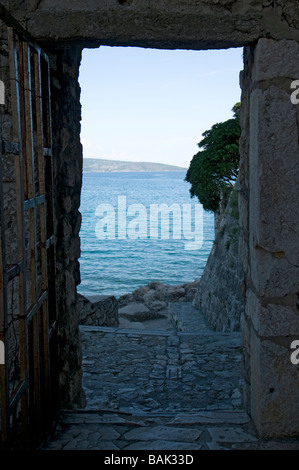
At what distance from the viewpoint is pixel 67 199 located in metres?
3.56

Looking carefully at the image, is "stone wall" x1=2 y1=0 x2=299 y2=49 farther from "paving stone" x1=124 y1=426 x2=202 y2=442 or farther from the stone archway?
"paving stone" x1=124 y1=426 x2=202 y2=442

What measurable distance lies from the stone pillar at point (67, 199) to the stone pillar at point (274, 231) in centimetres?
134

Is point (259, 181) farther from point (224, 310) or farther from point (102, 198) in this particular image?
point (102, 198)

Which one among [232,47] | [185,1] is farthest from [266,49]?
[185,1]

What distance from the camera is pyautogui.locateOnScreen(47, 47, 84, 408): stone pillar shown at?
332 centimetres

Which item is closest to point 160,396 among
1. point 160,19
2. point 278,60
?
point 278,60

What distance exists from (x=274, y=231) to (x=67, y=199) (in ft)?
5.28

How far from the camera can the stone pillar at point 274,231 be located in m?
2.65

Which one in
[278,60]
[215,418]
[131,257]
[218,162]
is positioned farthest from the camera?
[131,257]

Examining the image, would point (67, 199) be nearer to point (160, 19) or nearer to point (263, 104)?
point (160, 19)

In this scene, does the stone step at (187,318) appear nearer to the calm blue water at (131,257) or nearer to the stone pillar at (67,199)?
the stone pillar at (67,199)

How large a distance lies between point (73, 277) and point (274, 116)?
1.95 m

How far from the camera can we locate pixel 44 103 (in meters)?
2.94

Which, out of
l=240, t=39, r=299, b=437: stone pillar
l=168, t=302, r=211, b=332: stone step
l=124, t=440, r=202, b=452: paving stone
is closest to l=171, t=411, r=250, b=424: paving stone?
l=240, t=39, r=299, b=437: stone pillar
